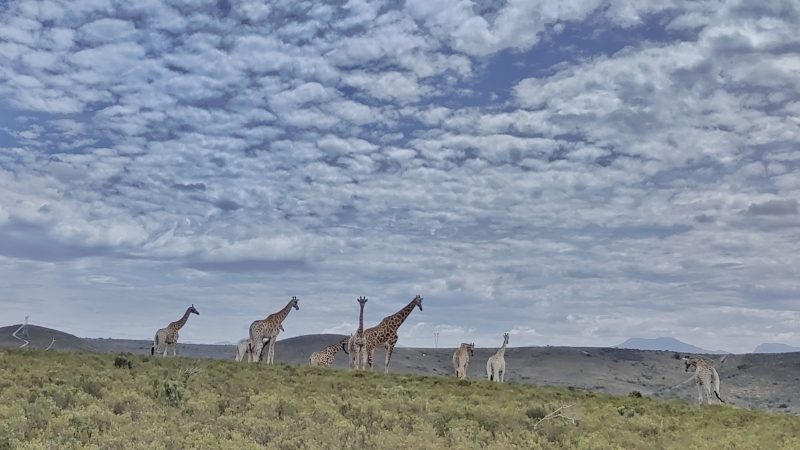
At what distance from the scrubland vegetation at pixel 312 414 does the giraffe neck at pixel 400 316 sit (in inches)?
254

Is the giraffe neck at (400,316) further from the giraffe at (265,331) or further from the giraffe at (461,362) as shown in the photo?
the giraffe at (265,331)

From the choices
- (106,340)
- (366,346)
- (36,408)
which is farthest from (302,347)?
(36,408)

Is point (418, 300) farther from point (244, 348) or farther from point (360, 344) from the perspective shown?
point (244, 348)

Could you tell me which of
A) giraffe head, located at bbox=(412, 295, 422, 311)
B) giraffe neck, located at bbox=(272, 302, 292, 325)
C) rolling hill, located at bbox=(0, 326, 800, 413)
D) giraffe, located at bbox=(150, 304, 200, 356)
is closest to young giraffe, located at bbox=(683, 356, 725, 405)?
giraffe head, located at bbox=(412, 295, 422, 311)

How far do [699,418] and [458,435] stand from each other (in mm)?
12293

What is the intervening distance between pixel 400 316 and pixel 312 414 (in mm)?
17130

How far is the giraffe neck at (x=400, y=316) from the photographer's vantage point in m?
36.0

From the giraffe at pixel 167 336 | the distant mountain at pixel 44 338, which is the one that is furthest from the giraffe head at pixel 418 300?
the distant mountain at pixel 44 338

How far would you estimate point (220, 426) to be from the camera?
17312 millimetres

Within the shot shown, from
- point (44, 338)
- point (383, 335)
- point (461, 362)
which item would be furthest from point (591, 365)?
point (44, 338)

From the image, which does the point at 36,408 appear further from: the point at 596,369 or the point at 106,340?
the point at 106,340

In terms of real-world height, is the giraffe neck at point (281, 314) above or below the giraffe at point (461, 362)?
above

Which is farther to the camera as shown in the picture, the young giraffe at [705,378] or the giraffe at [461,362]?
the giraffe at [461,362]

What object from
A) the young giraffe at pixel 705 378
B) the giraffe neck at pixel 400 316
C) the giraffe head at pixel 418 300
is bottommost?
the young giraffe at pixel 705 378
